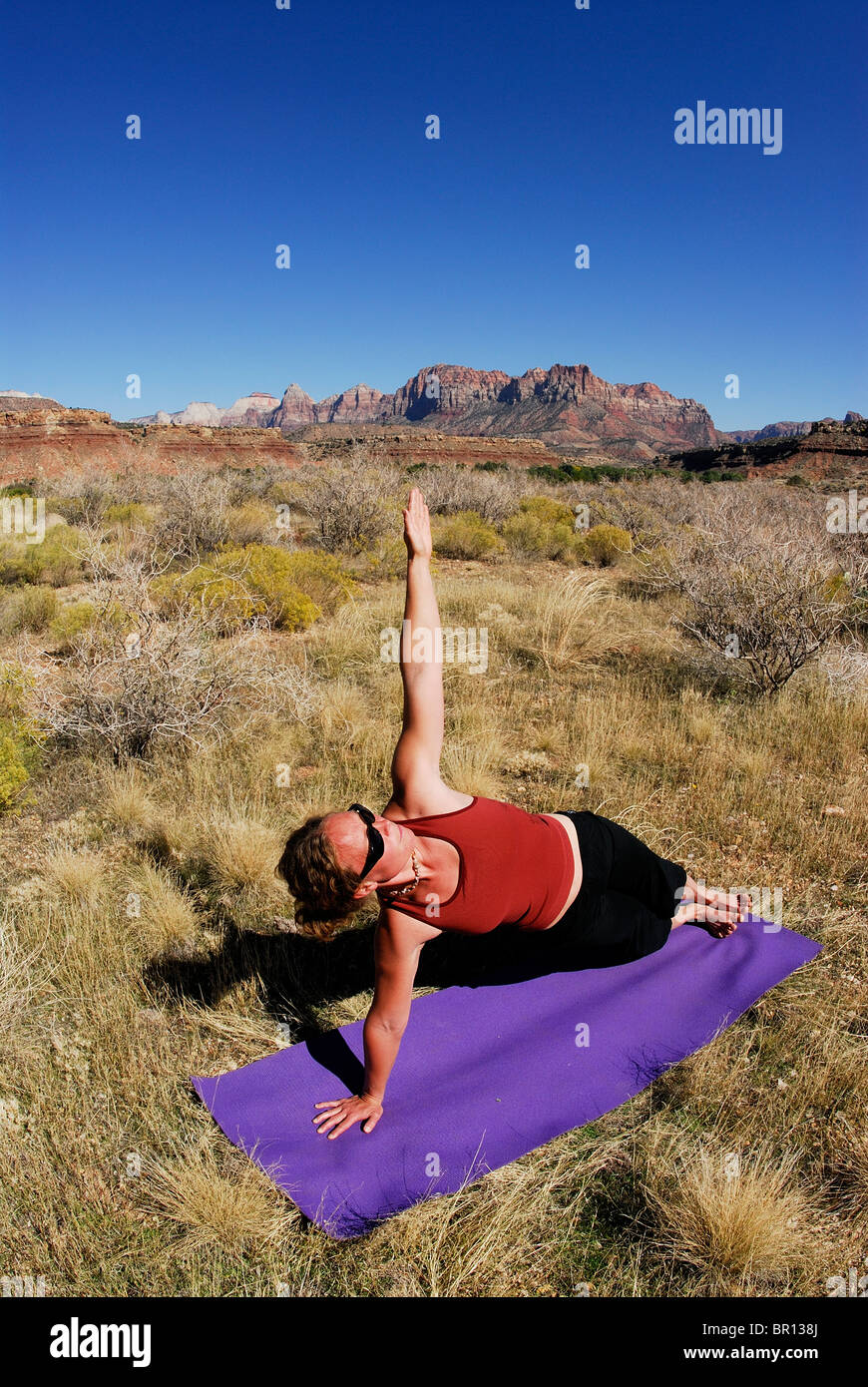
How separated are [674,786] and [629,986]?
1836 mm

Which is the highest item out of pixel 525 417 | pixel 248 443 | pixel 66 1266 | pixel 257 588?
pixel 525 417

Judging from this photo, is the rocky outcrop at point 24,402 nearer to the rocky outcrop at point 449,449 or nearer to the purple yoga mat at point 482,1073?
the rocky outcrop at point 449,449

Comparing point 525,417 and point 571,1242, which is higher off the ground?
point 525,417

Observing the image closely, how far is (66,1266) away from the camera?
1988 mm

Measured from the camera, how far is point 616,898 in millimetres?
2809

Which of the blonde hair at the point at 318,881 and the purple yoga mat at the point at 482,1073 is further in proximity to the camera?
the purple yoga mat at the point at 482,1073

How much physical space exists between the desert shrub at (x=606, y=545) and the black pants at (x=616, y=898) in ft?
33.9

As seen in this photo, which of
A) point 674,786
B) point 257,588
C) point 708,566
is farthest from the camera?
point 257,588

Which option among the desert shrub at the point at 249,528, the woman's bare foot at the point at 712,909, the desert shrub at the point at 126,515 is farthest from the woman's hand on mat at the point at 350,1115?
the desert shrub at the point at 126,515

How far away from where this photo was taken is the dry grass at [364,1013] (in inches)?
79.1

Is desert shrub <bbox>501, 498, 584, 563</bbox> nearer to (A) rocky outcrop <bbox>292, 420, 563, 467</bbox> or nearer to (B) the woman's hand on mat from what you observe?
(B) the woman's hand on mat

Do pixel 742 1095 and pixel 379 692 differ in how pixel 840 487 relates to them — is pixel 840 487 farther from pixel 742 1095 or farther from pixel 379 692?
pixel 742 1095
